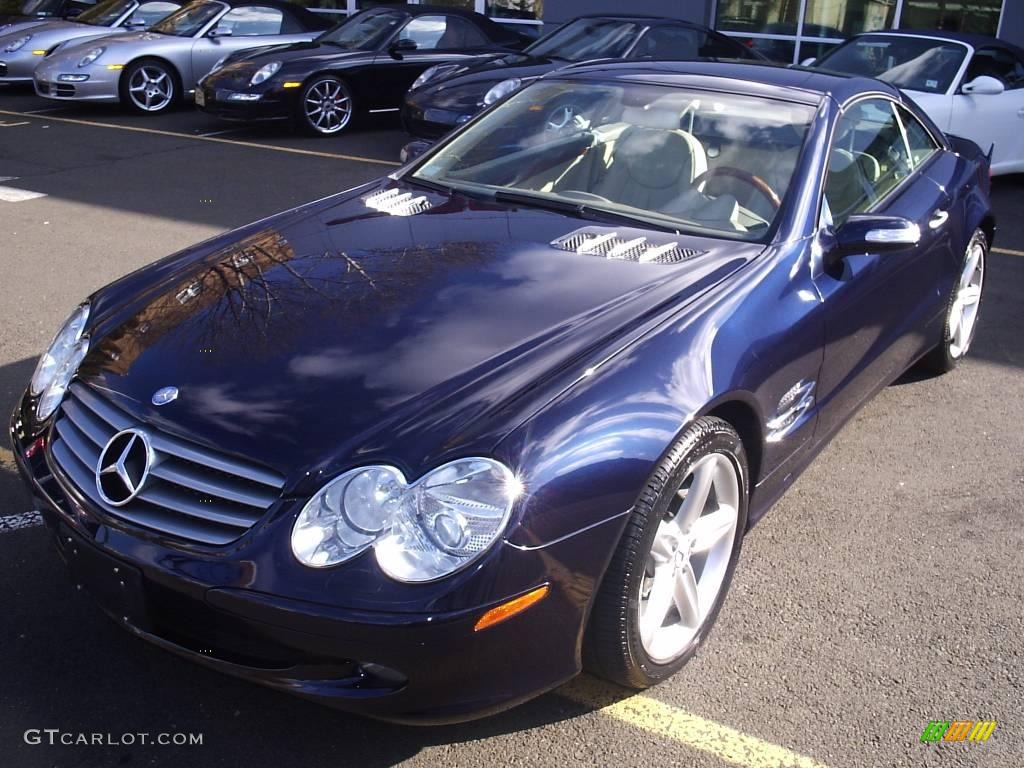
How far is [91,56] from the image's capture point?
1207 cm

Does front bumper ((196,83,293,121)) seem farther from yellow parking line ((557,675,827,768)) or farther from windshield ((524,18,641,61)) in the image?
yellow parking line ((557,675,827,768))

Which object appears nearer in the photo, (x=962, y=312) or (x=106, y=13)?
(x=962, y=312)

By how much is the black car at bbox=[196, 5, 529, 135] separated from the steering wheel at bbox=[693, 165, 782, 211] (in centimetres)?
802

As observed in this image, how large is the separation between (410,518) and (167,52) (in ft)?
38.0

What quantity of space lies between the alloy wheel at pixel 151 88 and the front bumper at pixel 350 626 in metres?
11.0

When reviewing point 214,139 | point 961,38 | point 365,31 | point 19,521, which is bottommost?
point 214,139

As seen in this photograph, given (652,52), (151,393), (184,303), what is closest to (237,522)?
(151,393)

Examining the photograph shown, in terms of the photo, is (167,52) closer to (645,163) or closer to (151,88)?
(151,88)

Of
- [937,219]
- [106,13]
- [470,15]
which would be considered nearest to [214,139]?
[470,15]

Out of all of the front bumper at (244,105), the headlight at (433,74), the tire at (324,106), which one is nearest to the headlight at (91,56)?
the front bumper at (244,105)

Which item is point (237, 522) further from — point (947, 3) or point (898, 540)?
point (947, 3)

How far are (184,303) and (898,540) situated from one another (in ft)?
8.08

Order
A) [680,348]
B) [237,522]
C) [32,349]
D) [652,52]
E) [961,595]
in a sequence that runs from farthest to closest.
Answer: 1. [652,52]
2. [32,349]
3. [961,595]
4. [680,348]
5. [237,522]

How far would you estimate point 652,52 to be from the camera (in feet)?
33.3
